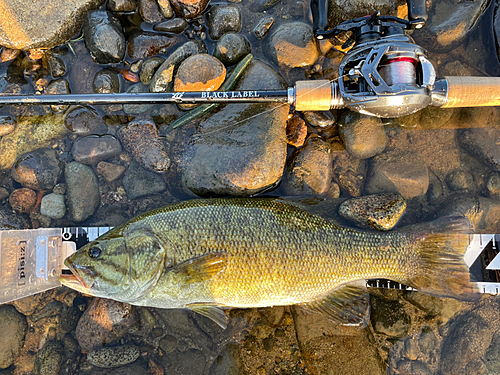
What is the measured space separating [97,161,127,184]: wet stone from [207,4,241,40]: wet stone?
179 cm

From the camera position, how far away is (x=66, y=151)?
11.2ft

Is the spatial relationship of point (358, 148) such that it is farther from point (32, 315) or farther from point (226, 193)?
point (32, 315)

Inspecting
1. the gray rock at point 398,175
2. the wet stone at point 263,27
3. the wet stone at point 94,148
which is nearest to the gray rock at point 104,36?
the wet stone at point 94,148

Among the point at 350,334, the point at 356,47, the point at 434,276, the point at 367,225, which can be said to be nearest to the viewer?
the point at 356,47

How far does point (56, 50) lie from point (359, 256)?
3.86m

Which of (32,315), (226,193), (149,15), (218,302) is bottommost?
(32,315)

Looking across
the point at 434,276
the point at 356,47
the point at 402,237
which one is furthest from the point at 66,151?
the point at 434,276

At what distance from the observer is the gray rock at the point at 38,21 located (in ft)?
10.3

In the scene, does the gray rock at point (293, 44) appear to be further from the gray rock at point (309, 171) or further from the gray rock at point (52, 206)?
the gray rock at point (52, 206)

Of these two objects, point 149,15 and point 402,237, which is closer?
point 402,237

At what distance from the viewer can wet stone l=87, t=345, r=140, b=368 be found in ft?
10.7

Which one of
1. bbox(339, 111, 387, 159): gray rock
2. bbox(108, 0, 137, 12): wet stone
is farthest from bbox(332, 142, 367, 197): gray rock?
bbox(108, 0, 137, 12): wet stone

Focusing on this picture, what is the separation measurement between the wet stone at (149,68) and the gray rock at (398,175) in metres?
2.59

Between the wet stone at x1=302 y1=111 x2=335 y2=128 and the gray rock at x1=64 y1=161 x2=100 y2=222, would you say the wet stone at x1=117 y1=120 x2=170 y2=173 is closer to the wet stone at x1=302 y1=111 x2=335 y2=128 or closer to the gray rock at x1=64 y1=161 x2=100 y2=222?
the gray rock at x1=64 y1=161 x2=100 y2=222
